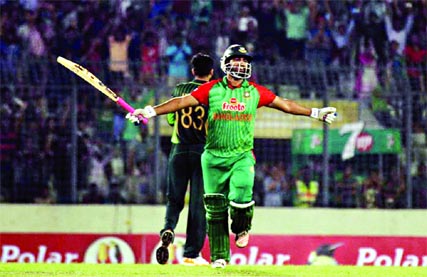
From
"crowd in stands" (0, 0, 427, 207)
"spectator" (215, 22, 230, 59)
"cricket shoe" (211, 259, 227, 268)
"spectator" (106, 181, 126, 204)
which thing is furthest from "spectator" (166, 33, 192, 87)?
"cricket shoe" (211, 259, 227, 268)

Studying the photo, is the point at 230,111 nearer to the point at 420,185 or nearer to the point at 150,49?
the point at 420,185

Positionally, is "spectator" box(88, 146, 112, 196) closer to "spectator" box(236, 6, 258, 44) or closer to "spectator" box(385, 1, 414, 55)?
"spectator" box(236, 6, 258, 44)

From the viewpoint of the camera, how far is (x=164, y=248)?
480 inches

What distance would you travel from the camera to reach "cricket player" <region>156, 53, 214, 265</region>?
40.1ft

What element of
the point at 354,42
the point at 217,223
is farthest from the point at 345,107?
the point at 217,223

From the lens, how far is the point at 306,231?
17.2 meters

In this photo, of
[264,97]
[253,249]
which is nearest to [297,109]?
[264,97]

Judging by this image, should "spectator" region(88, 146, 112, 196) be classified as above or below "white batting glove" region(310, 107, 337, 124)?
below

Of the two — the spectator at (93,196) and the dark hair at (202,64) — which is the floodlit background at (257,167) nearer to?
the spectator at (93,196)

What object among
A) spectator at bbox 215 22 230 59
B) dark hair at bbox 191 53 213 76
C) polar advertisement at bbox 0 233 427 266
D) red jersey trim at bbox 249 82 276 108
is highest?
spectator at bbox 215 22 230 59

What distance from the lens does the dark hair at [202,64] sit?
1218 cm

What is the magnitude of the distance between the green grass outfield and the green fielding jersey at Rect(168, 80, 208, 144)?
1.42 m

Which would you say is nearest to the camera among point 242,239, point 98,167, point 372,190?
point 242,239

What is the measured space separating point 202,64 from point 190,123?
0.59 metres
